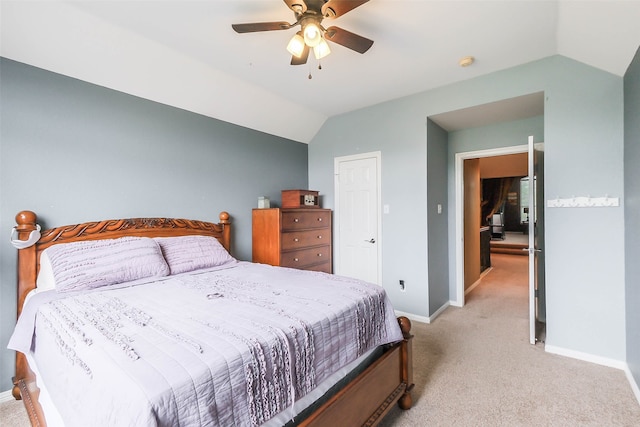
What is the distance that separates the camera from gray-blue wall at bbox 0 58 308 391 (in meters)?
2.00

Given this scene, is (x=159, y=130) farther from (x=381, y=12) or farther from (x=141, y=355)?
(x=141, y=355)

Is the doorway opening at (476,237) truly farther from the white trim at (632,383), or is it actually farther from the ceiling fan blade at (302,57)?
the ceiling fan blade at (302,57)

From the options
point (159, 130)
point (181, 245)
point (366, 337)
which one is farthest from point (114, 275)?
point (366, 337)

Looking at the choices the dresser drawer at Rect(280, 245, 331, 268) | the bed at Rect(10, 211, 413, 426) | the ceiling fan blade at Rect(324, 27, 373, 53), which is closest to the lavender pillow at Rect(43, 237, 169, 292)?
the bed at Rect(10, 211, 413, 426)

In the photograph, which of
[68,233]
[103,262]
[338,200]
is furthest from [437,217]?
[68,233]

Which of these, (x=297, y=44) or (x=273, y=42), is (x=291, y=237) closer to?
(x=273, y=42)

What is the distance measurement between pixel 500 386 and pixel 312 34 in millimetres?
2711

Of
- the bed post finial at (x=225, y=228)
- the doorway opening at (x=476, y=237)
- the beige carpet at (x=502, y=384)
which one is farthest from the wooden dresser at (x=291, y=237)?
the doorway opening at (x=476, y=237)

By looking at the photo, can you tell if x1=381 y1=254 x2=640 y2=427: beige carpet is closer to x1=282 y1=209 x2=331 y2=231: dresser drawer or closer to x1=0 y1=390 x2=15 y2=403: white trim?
x1=282 y1=209 x2=331 y2=231: dresser drawer

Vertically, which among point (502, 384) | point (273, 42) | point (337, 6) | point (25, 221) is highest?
point (273, 42)

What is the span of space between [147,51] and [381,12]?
1880 millimetres

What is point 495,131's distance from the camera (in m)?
3.50

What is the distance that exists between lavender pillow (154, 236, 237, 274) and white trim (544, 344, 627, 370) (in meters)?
3.03

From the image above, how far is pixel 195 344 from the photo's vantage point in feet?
3.44
